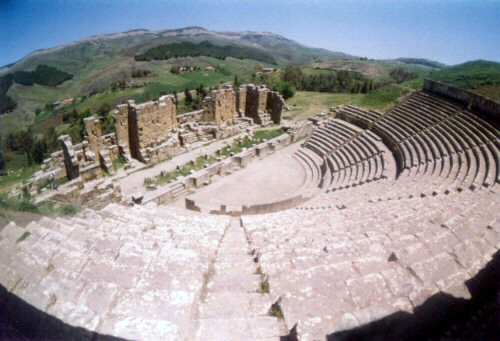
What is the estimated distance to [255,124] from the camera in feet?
84.6

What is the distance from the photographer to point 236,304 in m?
4.53

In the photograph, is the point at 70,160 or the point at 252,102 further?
the point at 252,102

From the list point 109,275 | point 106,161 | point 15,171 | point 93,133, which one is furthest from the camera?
point 15,171

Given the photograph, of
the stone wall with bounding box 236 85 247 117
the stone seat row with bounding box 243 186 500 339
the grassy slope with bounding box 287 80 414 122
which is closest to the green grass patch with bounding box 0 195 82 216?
the stone seat row with bounding box 243 186 500 339

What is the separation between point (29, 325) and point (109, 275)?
3.79 feet

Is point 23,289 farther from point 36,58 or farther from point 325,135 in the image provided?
point 36,58

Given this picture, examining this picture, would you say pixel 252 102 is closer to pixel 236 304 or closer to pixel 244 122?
pixel 244 122

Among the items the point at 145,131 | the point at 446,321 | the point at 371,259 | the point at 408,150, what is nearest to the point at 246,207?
the point at 371,259

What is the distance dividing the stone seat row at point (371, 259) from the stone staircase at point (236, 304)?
25cm

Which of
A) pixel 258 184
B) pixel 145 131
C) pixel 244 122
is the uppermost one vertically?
pixel 145 131

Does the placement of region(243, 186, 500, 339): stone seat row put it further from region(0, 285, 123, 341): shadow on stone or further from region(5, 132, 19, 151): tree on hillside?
region(5, 132, 19, 151): tree on hillside

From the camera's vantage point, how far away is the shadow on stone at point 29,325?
367 cm

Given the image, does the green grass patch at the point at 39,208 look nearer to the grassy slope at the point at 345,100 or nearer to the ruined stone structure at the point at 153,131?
the ruined stone structure at the point at 153,131

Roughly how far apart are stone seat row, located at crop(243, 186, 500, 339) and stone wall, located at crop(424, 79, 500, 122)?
35.5 ft
